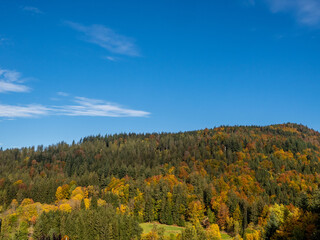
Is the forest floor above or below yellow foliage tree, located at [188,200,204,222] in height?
below

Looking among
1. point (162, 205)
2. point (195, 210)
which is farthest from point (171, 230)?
point (162, 205)

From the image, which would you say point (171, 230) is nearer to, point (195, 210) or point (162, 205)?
point (195, 210)

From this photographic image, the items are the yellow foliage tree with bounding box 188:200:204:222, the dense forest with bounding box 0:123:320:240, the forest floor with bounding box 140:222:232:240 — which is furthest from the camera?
the yellow foliage tree with bounding box 188:200:204:222

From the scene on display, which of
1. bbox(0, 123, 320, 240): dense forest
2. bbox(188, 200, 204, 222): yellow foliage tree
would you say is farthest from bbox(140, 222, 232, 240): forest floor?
bbox(188, 200, 204, 222): yellow foliage tree

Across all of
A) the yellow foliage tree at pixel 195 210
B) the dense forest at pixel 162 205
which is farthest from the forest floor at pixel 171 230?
the yellow foliage tree at pixel 195 210

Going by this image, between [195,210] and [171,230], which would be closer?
[171,230]

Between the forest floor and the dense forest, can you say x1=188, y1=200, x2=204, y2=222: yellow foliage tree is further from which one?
the forest floor

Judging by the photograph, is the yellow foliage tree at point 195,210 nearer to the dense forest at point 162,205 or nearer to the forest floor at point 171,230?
the dense forest at point 162,205

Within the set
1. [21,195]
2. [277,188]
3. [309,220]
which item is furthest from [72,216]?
[277,188]

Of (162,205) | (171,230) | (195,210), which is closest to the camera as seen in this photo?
(171,230)

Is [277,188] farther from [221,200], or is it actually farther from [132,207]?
[132,207]

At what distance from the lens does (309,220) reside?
58.1 metres

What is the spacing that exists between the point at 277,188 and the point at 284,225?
110 metres

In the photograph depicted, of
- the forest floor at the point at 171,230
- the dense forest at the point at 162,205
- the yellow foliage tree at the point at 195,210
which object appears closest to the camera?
the dense forest at the point at 162,205
